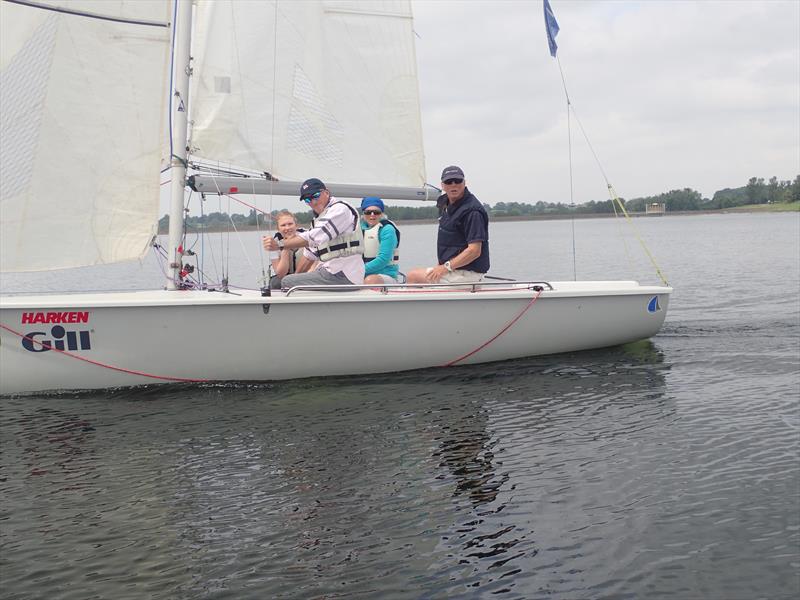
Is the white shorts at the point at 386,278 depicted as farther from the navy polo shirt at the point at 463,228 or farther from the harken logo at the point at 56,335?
the harken logo at the point at 56,335

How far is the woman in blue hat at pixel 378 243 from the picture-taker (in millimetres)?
8664

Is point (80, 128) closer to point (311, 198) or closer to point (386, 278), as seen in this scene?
point (311, 198)

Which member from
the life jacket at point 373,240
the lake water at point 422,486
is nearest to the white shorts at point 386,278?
the life jacket at point 373,240

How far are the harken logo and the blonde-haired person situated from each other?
201 centimetres

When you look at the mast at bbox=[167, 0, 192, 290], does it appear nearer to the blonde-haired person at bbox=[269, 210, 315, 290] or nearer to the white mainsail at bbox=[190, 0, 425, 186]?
the white mainsail at bbox=[190, 0, 425, 186]

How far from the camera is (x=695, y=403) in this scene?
723 centimetres

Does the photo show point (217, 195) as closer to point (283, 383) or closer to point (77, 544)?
point (283, 383)

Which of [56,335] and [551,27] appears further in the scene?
[551,27]

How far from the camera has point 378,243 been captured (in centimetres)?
888

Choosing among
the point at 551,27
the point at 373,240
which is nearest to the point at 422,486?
the point at 373,240

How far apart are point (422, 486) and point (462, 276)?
3786mm

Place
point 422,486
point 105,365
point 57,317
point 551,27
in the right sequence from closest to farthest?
point 422,486
point 57,317
point 105,365
point 551,27

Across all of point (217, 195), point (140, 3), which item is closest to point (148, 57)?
point (140, 3)

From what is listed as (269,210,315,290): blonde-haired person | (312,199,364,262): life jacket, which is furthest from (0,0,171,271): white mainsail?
(312,199,364,262): life jacket
